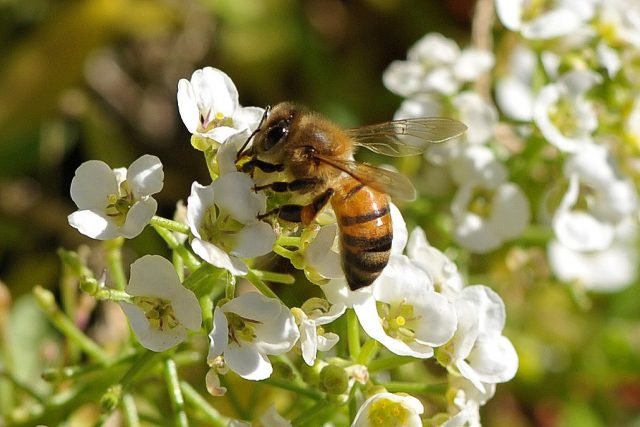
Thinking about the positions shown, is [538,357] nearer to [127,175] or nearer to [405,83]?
[405,83]

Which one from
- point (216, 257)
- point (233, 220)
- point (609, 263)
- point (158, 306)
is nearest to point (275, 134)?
point (233, 220)

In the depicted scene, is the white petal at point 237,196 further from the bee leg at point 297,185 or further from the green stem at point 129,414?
the green stem at point 129,414

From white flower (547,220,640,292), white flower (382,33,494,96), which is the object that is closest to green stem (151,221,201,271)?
white flower (382,33,494,96)

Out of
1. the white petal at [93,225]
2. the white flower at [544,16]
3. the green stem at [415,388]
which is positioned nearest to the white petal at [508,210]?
the white flower at [544,16]

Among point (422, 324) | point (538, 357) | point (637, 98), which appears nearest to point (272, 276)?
point (422, 324)

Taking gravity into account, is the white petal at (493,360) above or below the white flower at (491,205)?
above

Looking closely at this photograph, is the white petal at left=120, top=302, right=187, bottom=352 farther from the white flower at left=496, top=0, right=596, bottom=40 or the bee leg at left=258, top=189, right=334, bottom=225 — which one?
the white flower at left=496, top=0, right=596, bottom=40

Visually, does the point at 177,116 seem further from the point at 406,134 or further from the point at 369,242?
the point at 369,242
